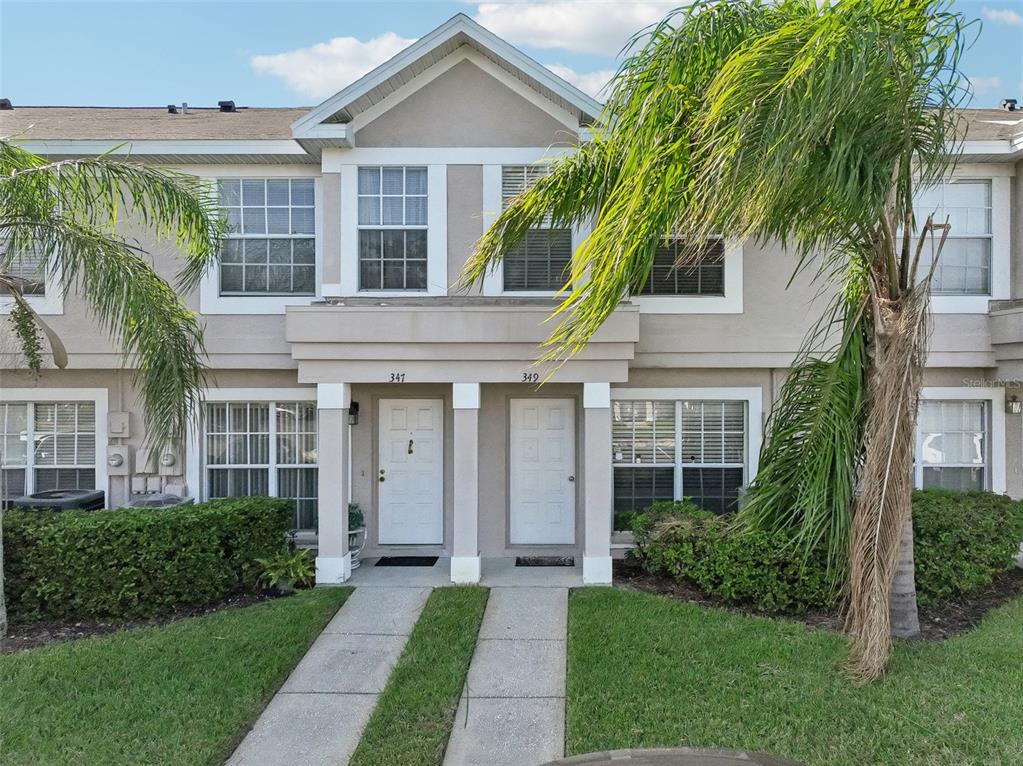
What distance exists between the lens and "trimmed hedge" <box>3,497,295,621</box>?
6.91m

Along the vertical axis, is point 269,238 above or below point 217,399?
above

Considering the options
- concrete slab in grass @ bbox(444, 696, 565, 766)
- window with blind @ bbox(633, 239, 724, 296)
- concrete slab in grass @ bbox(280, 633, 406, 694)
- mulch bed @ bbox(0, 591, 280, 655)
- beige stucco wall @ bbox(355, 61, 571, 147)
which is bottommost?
concrete slab in grass @ bbox(444, 696, 565, 766)

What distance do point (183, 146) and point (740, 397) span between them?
7.98m

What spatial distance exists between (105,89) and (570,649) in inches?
442

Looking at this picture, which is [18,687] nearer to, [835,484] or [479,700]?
[479,700]

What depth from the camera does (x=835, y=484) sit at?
632 cm

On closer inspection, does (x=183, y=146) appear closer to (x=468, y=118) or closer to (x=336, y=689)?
(x=468, y=118)

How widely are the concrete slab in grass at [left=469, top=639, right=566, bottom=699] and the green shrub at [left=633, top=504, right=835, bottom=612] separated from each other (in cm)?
183

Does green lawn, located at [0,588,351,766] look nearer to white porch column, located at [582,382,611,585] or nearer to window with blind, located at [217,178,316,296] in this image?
white porch column, located at [582,382,611,585]

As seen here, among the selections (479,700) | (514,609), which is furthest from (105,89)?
(479,700)

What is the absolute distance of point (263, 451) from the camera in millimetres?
9477

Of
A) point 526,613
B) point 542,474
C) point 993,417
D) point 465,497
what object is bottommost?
point 526,613

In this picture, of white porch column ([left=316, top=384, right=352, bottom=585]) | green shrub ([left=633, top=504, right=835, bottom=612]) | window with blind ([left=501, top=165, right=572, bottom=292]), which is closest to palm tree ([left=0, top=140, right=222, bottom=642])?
white porch column ([left=316, top=384, right=352, bottom=585])

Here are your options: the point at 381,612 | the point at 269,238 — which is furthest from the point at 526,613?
the point at 269,238
